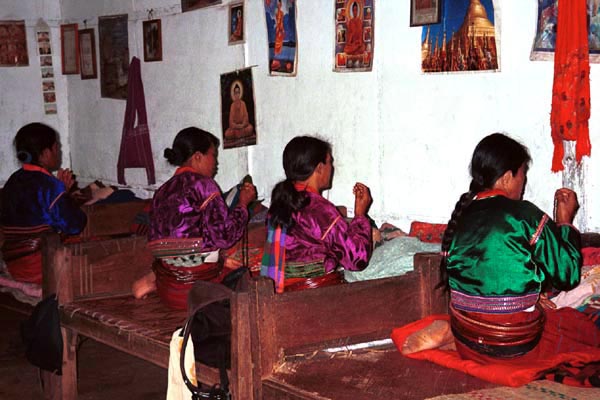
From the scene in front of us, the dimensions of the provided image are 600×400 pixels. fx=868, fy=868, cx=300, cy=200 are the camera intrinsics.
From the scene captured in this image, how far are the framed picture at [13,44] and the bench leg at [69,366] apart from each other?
16.7ft

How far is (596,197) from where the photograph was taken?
173 inches

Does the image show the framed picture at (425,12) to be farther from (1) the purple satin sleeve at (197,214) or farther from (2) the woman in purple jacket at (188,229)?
(1) the purple satin sleeve at (197,214)

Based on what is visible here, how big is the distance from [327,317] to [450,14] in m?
2.13

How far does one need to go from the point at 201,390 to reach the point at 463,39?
2.52 meters

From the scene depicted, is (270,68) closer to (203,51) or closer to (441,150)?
(203,51)

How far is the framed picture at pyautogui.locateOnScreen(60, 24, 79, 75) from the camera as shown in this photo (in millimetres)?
9204

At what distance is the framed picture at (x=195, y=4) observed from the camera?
7104 mm

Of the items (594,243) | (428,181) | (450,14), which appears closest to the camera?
(594,243)

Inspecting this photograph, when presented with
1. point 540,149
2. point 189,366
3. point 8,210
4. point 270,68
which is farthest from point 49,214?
point 540,149

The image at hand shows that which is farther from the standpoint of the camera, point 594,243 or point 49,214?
point 49,214

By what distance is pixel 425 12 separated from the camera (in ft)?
16.9

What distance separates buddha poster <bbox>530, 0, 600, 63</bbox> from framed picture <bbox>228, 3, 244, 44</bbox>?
2.84 meters

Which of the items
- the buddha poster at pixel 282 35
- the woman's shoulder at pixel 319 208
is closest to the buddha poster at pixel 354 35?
the buddha poster at pixel 282 35

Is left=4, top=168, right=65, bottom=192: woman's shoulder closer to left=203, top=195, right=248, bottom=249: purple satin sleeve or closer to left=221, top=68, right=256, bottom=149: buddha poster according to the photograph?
left=221, top=68, right=256, bottom=149: buddha poster
